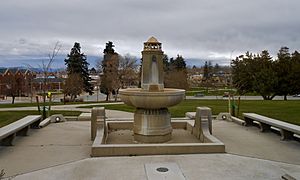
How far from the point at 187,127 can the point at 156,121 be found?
2880 millimetres

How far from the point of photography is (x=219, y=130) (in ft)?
35.0

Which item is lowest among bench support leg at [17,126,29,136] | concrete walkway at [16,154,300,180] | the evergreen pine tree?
concrete walkway at [16,154,300,180]

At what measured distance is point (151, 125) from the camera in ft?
27.1

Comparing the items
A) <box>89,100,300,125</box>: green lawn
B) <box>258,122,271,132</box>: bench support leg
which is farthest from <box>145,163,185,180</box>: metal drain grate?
<box>89,100,300,125</box>: green lawn

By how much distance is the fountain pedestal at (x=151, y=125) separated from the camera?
8.23 metres

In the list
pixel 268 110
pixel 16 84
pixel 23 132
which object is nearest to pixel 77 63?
pixel 16 84

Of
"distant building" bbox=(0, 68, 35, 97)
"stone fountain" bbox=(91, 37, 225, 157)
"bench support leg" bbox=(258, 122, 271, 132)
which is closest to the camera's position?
"stone fountain" bbox=(91, 37, 225, 157)

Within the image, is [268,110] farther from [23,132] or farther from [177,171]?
[23,132]

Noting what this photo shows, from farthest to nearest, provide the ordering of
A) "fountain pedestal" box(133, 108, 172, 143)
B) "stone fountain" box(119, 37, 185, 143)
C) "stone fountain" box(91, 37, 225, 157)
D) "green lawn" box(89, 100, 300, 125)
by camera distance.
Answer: "green lawn" box(89, 100, 300, 125), "fountain pedestal" box(133, 108, 172, 143), "stone fountain" box(119, 37, 185, 143), "stone fountain" box(91, 37, 225, 157)

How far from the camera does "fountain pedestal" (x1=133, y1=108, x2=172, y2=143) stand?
8.23m

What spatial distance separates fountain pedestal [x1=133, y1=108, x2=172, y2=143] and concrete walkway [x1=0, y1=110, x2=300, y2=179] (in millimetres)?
1371

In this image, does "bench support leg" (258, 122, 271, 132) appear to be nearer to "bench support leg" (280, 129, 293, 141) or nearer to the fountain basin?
"bench support leg" (280, 129, 293, 141)

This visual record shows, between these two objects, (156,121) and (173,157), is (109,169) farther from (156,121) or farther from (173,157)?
(156,121)

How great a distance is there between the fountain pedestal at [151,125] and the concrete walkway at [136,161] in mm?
1371
